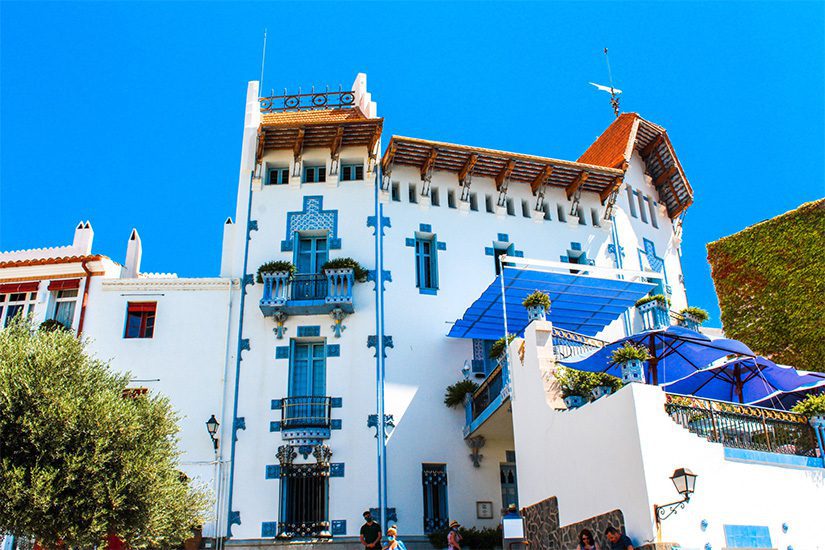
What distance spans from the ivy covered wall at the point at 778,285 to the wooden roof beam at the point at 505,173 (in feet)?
29.1

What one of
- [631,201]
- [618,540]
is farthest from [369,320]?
[618,540]

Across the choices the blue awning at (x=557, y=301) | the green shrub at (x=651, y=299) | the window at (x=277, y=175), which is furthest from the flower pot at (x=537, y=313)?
the window at (x=277, y=175)

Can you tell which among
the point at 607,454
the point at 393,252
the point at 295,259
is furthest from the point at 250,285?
the point at 607,454

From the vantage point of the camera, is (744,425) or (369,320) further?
(369,320)

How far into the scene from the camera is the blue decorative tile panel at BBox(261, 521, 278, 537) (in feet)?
64.0

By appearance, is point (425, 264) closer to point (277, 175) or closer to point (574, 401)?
point (277, 175)

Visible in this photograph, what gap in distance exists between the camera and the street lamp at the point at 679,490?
39.7 ft

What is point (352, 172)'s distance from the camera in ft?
78.4

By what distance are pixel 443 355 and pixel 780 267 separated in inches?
467

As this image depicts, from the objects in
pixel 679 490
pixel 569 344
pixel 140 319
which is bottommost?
pixel 679 490

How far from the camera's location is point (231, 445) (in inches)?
803

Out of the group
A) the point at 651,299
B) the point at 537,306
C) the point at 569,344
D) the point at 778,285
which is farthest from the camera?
the point at 778,285

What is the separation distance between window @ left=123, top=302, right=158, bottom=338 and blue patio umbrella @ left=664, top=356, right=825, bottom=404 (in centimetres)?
1376

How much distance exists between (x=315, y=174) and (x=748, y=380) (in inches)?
528
